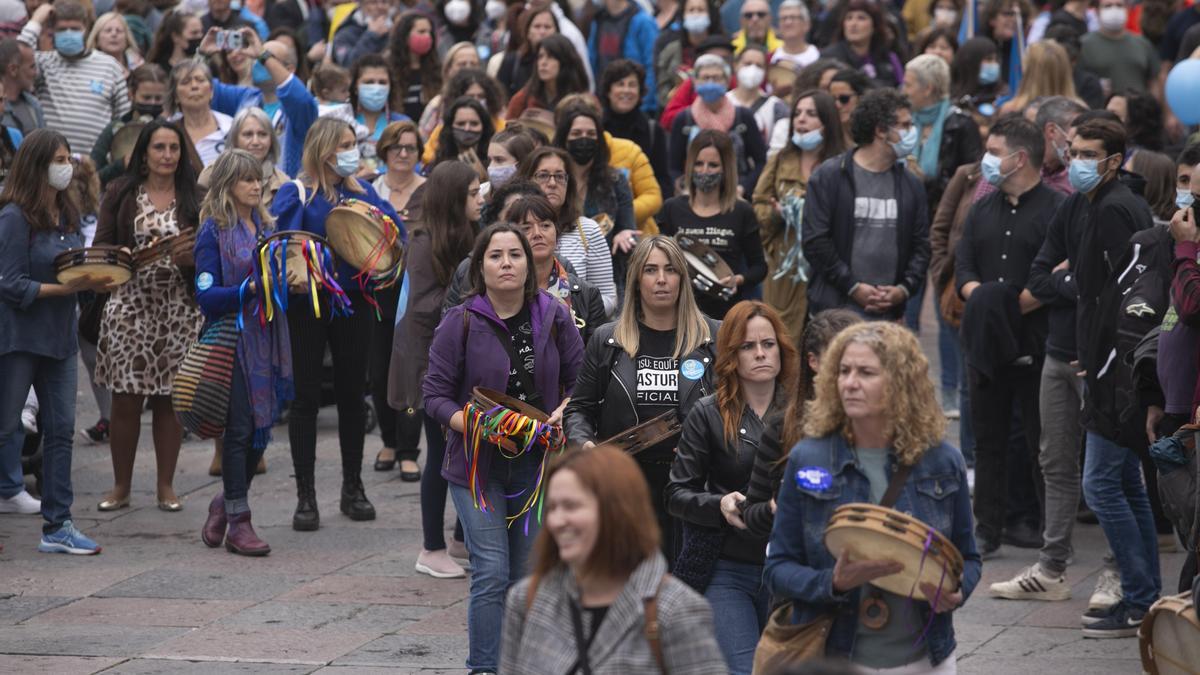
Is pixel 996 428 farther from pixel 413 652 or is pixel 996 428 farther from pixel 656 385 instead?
pixel 413 652

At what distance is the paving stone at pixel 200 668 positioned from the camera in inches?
304

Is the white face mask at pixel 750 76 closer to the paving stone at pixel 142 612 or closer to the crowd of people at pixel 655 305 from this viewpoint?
the crowd of people at pixel 655 305

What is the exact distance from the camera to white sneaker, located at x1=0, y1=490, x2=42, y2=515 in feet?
35.2

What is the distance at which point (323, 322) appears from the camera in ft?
32.9

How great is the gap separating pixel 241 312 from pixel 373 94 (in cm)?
360

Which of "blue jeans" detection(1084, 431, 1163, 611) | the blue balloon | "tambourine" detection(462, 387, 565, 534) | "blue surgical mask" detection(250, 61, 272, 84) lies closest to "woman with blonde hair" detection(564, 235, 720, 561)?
"tambourine" detection(462, 387, 565, 534)

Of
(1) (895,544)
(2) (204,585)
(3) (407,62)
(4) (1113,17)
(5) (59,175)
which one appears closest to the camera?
(1) (895,544)

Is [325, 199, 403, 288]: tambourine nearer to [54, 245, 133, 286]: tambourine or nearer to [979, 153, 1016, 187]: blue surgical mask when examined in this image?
[54, 245, 133, 286]: tambourine

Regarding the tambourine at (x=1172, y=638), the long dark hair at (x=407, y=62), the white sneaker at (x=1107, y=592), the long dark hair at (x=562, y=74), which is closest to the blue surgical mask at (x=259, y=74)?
the long dark hair at (x=407, y=62)

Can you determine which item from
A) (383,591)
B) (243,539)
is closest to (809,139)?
(383,591)

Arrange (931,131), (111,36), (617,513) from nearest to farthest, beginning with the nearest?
(617,513), (931,131), (111,36)

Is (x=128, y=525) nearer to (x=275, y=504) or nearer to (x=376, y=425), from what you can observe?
(x=275, y=504)

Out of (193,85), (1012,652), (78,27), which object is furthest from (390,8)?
(1012,652)

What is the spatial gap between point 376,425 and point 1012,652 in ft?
19.9
